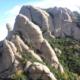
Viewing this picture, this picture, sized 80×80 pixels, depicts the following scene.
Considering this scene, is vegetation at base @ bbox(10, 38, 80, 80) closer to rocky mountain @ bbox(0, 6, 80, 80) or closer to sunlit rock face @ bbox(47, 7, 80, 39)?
rocky mountain @ bbox(0, 6, 80, 80)

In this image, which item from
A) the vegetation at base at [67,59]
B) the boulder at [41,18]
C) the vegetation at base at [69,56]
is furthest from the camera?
the boulder at [41,18]

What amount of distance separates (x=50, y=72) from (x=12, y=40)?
1512 cm

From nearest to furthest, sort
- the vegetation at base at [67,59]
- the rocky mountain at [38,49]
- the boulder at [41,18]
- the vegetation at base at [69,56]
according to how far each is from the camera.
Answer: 1. the rocky mountain at [38,49]
2. the vegetation at base at [67,59]
3. the vegetation at base at [69,56]
4. the boulder at [41,18]

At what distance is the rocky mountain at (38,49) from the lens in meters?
108

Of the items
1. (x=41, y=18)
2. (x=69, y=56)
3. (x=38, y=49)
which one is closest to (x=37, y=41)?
(x=38, y=49)

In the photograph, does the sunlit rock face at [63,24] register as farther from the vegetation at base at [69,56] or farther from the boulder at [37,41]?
the boulder at [37,41]

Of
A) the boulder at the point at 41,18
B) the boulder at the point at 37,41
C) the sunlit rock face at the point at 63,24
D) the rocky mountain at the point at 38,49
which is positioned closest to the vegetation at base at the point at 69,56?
the rocky mountain at the point at 38,49

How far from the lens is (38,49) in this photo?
12038 cm

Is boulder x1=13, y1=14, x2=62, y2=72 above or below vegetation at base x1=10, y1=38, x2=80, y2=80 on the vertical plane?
above

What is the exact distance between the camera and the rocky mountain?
108062mm

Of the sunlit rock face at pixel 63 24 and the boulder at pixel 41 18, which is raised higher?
the boulder at pixel 41 18

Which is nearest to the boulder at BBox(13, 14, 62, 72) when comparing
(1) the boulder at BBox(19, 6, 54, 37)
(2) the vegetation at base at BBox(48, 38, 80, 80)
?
(2) the vegetation at base at BBox(48, 38, 80, 80)

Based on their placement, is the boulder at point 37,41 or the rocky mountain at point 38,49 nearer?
the rocky mountain at point 38,49

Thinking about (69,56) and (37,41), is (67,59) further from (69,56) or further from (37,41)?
(37,41)
